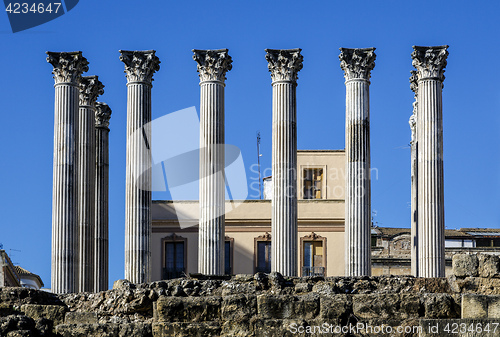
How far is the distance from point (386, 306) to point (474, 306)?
5.01 ft

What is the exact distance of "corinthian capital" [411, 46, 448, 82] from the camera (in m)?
45.6

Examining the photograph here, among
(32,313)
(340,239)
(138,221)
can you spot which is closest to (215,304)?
(32,313)

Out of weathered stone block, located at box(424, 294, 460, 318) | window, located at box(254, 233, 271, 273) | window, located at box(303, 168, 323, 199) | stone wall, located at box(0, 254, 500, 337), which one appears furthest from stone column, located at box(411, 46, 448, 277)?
weathered stone block, located at box(424, 294, 460, 318)

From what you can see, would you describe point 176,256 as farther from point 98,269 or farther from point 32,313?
point 32,313

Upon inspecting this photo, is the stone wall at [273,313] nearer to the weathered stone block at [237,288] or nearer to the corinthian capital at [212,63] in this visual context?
the weathered stone block at [237,288]

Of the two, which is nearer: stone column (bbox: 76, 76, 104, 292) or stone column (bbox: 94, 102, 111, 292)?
stone column (bbox: 76, 76, 104, 292)

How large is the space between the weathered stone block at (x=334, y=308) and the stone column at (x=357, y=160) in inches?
843

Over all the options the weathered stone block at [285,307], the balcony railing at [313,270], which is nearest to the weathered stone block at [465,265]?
the weathered stone block at [285,307]

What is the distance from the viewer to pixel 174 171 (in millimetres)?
55719

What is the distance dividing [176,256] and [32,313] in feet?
106

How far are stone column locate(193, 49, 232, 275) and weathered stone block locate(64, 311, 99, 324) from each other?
20499 mm

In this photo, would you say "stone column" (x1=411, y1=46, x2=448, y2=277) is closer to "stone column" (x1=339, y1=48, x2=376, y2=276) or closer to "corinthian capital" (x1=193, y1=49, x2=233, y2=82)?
"stone column" (x1=339, y1=48, x2=376, y2=276)

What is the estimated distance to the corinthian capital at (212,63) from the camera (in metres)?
45.7

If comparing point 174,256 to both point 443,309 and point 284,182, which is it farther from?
point 443,309
